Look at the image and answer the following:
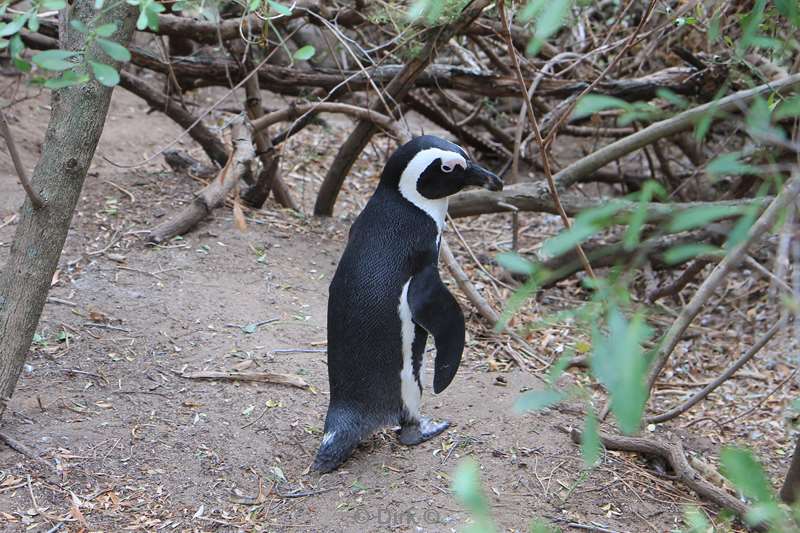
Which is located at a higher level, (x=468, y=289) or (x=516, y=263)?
(x=516, y=263)

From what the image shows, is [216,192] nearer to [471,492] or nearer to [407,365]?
[407,365]

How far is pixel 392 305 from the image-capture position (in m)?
2.54

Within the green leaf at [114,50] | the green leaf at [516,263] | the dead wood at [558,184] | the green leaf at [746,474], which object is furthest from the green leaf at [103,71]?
the dead wood at [558,184]

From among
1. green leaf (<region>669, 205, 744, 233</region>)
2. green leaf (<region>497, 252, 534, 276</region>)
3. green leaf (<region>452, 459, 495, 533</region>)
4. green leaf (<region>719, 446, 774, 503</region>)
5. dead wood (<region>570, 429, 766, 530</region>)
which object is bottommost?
dead wood (<region>570, 429, 766, 530</region>)

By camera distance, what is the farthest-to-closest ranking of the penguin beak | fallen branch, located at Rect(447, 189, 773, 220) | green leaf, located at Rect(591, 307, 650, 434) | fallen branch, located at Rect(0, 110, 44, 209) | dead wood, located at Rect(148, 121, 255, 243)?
1. fallen branch, located at Rect(447, 189, 773, 220)
2. dead wood, located at Rect(148, 121, 255, 243)
3. the penguin beak
4. fallen branch, located at Rect(0, 110, 44, 209)
5. green leaf, located at Rect(591, 307, 650, 434)

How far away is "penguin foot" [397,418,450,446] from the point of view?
8.84ft

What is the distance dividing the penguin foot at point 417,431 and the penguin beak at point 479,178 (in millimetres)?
794

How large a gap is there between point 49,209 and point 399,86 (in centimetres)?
197

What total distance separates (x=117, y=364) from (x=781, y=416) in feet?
8.78

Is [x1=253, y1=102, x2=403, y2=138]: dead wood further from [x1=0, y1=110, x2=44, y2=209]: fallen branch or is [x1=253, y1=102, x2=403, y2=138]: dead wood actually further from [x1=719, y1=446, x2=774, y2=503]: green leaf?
[x1=719, y1=446, x2=774, y2=503]: green leaf

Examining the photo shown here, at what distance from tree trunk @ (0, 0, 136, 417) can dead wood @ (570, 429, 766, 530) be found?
67.2 inches

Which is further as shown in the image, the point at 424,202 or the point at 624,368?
the point at 424,202

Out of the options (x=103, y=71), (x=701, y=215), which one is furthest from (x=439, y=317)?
(x=701, y=215)

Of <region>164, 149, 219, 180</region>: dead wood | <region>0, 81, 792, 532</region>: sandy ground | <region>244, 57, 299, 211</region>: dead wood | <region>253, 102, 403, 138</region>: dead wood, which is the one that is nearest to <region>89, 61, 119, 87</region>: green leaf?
<region>0, 81, 792, 532</region>: sandy ground
